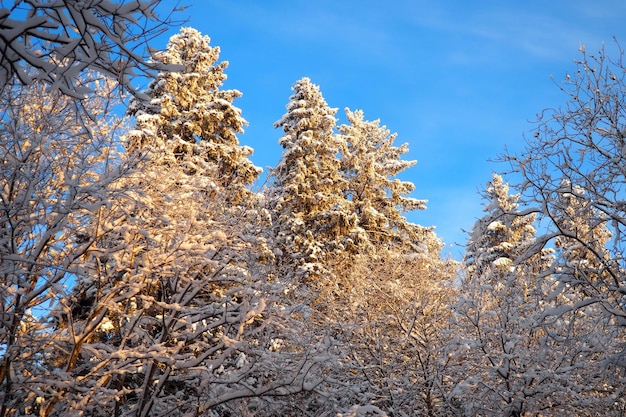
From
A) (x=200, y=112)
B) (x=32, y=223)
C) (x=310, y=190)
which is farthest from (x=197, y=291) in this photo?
(x=310, y=190)

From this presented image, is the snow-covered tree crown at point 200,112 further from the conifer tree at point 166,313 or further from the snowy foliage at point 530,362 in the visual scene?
the snowy foliage at point 530,362

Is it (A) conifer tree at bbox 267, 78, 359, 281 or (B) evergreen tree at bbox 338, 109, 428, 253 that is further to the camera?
(B) evergreen tree at bbox 338, 109, 428, 253

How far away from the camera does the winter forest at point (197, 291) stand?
449cm

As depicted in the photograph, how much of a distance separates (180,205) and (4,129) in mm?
4493

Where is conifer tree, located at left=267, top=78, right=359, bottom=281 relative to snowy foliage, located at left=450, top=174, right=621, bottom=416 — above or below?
above

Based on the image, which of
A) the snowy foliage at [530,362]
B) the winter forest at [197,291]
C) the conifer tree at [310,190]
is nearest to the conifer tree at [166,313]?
the winter forest at [197,291]

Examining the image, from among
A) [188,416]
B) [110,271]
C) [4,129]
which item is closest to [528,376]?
[188,416]

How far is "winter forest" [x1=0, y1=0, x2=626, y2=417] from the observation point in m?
4.49

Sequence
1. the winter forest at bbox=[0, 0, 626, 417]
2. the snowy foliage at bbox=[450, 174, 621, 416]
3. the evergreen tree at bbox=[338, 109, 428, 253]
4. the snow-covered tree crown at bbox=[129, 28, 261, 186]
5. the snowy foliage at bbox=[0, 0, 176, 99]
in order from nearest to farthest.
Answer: the snowy foliage at bbox=[0, 0, 176, 99] → the winter forest at bbox=[0, 0, 626, 417] → the snowy foliage at bbox=[450, 174, 621, 416] → the snow-covered tree crown at bbox=[129, 28, 261, 186] → the evergreen tree at bbox=[338, 109, 428, 253]

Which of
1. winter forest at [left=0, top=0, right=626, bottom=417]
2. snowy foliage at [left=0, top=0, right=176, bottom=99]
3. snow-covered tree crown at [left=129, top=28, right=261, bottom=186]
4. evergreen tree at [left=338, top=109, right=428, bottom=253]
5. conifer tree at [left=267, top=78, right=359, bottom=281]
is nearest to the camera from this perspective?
snowy foliage at [left=0, top=0, right=176, bottom=99]

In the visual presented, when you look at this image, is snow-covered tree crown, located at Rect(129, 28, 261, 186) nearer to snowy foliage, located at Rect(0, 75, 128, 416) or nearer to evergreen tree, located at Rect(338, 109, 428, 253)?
evergreen tree, located at Rect(338, 109, 428, 253)

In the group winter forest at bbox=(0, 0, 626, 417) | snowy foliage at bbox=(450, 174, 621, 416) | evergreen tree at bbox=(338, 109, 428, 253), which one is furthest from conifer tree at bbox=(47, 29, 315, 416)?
evergreen tree at bbox=(338, 109, 428, 253)

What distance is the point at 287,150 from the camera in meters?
21.8

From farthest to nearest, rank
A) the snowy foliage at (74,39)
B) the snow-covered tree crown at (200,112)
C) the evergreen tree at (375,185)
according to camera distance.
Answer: the evergreen tree at (375,185)
the snow-covered tree crown at (200,112)
the snowy foliage at (74,39)
